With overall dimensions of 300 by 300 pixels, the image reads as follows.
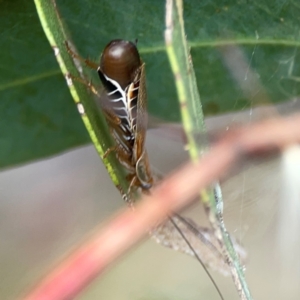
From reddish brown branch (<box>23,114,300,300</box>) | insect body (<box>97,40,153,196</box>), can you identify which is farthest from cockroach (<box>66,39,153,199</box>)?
reddish brown branch (<box>23,114,300,300</box>)

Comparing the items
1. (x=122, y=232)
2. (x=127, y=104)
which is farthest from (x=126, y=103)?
(x=122, y=232)

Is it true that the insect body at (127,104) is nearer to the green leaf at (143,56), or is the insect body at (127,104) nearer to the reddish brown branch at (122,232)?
the green leaf at (143,56)

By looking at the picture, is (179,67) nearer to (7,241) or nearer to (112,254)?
(112,254)

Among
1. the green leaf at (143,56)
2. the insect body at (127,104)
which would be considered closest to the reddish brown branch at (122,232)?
the insect body at (127,104)

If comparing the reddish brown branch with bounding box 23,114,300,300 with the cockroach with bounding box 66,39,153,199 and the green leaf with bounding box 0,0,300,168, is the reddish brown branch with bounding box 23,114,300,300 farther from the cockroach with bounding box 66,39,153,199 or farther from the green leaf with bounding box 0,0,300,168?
the green leaf with bounding box 0,0,300,168

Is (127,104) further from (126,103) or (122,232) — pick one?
(122,232)
